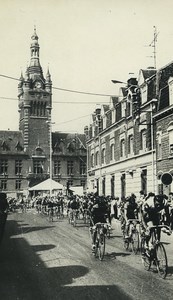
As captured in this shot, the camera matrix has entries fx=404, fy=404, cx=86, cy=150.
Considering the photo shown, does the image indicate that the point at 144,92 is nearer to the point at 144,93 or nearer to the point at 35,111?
the point at 144,93

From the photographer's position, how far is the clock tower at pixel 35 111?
81625 millimetres

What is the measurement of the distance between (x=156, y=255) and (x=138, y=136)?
23.1m

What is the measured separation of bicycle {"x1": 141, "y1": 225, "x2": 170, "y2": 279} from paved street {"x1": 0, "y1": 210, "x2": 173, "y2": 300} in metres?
0.18

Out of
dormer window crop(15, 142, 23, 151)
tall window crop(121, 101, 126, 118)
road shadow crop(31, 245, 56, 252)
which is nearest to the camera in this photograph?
road shadow crop(31, 245, 56, 252)

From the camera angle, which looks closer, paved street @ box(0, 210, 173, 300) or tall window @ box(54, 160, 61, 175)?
paved street @ box(0, 210, 173, 300)

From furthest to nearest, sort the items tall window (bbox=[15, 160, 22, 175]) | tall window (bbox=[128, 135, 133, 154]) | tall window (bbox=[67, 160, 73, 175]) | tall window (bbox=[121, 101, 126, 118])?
tall window (bbox=[67, 160, 73, 175]), tall window (bbox=[15, 160, 22, 175]), tall window (bbox=[121, 101, 126, 118]), tall window (bbox=[128, 135, 133, 154])

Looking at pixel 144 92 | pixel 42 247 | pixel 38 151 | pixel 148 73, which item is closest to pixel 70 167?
pixel 38 151

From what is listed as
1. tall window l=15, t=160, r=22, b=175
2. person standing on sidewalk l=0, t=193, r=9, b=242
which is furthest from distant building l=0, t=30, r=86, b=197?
person standing on sidewalk l=0, t=193, r=9, b=242

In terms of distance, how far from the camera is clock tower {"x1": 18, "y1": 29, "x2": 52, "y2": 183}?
8162cm

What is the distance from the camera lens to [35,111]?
83250 mm

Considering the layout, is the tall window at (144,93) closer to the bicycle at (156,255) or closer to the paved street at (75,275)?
the paved street at (75,275)

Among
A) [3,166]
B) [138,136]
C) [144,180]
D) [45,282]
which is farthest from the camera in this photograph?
[3,166]

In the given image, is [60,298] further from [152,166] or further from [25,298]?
[152,166]

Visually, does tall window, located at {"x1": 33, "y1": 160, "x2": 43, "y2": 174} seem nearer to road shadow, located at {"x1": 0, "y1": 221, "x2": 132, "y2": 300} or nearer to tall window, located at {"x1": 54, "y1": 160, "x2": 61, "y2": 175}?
tall window, located at {"x1": 54, "y1": 160, "x2": 61, "y2": 175}
